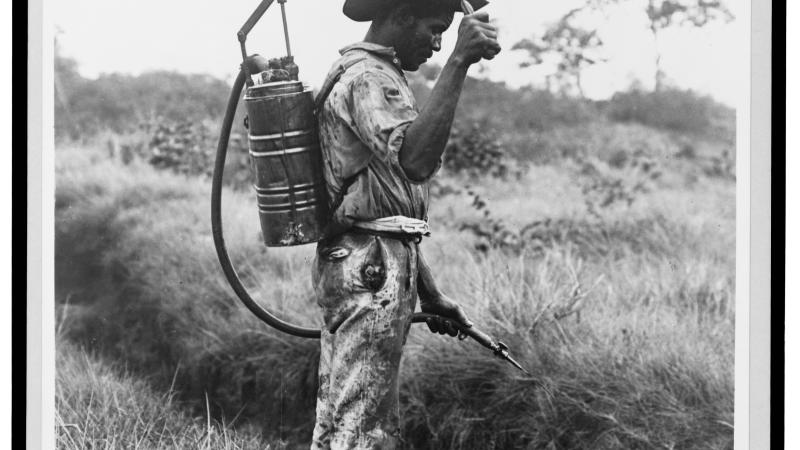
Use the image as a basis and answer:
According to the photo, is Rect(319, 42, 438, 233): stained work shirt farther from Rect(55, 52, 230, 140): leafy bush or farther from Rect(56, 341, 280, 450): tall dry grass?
Rect(55, 52, 230, 140): leafy bush

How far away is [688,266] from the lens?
5.80 meters

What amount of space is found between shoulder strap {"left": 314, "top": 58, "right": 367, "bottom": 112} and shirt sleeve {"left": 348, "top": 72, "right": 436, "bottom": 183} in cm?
11

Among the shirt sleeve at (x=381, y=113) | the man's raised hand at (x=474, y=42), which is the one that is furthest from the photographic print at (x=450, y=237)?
the man's raised hand at (x=474, y=42)

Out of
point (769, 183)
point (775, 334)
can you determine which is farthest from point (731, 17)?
point (775, 334)

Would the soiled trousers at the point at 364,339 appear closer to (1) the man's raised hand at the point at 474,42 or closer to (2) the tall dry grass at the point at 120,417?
(1) the man's raised hand at the point at 474,42

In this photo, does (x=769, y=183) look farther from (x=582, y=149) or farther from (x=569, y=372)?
(x=582, y=149)

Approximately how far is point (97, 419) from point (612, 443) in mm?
2210

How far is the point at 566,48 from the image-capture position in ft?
20.6

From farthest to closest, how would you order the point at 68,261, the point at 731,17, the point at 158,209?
the point at 158,209
the point at 68,261
the point at 731,17

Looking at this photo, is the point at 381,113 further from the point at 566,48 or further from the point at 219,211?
the point at 566,48

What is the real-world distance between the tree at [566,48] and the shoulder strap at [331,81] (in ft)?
8.02

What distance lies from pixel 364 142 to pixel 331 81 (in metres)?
0.26

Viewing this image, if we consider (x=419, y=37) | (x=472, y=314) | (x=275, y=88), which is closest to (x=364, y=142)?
(x=275, y=88)

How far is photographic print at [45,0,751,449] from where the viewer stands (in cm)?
520
